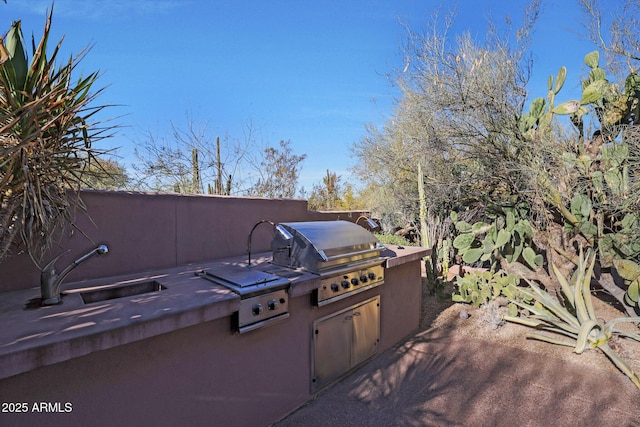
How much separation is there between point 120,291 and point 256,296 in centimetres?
116

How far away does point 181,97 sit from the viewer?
704cm

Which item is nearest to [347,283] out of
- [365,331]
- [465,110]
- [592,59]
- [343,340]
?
[343,340]

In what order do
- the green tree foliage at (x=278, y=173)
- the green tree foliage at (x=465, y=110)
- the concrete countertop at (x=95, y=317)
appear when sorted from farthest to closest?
the green tree foliage at (x=278, y=173), the green tree foliage at (x=465, y=110), the concrete countertop at (x=95, y=317)

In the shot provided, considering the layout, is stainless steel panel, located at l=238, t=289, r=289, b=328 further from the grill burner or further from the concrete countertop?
the concrete countertop

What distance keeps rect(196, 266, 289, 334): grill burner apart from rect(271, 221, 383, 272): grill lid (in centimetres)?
46

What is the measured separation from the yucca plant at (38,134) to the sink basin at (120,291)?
507mm

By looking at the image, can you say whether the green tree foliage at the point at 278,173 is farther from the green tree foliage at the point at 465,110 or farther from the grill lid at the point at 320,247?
the grill lid at the point at 320,247

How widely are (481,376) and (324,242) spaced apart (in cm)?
243

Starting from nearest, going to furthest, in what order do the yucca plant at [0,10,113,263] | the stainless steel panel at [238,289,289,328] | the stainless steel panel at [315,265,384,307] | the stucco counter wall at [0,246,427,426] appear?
the stucco counter wall at [0,246,427,426]
the yucca plant at [0,10,113,263]
the stainless steel panel at [238,289,289,328]
the stainless steel panel at [315,265,384,307]

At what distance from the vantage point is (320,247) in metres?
3.07

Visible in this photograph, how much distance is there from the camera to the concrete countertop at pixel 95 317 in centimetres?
138

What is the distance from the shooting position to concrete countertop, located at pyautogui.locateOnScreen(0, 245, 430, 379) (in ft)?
4.54

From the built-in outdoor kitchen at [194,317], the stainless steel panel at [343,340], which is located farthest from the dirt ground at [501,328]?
the stainless steel panel at [343,340]

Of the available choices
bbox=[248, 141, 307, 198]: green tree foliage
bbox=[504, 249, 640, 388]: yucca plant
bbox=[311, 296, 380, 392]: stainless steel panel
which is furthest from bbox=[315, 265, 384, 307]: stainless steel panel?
bbox=[248, 141, 307, 198]: green tree foliage
